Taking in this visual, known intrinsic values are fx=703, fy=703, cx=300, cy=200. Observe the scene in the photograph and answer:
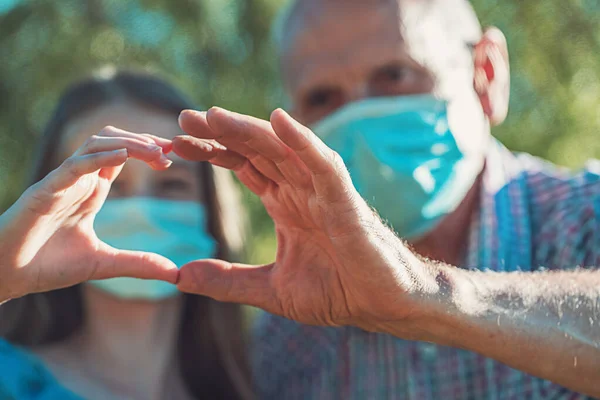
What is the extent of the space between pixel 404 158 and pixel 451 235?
15.3 inches

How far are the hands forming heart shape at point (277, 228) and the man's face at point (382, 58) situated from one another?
115 cm

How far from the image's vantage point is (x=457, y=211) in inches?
107

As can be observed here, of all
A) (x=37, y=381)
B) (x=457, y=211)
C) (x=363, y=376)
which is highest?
(x=457, y=211)

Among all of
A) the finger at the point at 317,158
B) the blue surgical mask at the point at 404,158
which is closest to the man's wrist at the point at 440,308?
the finger at the point at 317,158

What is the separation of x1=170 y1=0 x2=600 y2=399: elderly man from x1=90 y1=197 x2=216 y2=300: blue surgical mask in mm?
637

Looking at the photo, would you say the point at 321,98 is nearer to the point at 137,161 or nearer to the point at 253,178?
the point at 137,161

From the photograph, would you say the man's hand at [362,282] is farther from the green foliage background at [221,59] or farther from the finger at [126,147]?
the green foliage background at [221,59]

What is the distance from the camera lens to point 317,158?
4.46ft

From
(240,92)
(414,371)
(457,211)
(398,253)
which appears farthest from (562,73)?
(398,253)

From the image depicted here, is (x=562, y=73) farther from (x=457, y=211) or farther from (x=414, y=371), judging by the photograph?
(x=414, y=371)

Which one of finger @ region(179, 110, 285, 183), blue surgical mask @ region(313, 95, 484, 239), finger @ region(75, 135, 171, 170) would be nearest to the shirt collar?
blue surgical mask @ region(313, 95, 484, 239)

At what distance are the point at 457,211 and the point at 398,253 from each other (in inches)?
50.1

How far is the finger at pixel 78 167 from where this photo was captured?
147 cm

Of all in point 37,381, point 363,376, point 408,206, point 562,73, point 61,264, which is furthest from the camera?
point 562,73
